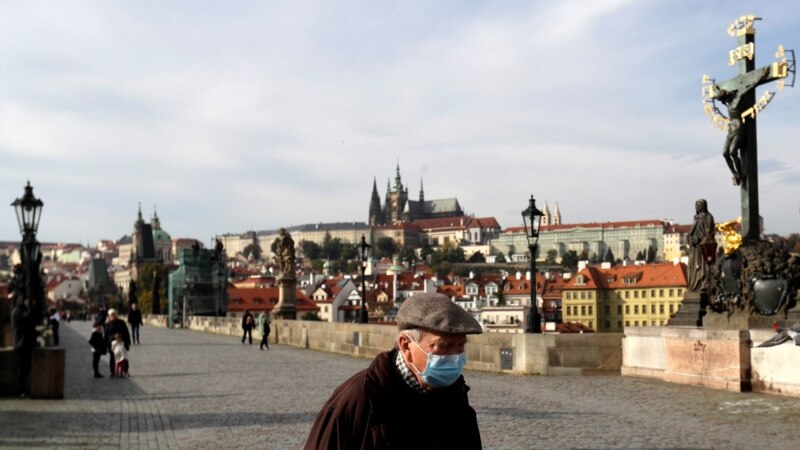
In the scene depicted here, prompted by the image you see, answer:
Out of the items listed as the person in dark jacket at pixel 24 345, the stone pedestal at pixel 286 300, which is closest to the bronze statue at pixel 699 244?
the person in dark jacket at pixel 24 345

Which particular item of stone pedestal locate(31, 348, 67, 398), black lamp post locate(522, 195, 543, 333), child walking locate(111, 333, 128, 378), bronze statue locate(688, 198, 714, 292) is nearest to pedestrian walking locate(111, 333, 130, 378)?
child walking locate(111, 333, 128, 378)

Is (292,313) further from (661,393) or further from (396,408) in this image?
(396,408)

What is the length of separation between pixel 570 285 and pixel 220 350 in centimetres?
8575

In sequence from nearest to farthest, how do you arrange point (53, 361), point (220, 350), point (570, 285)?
point (53, 361) < point (220, 350) < point (570, 285)

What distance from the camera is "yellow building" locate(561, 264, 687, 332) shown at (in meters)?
105

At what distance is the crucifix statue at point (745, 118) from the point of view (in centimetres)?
1486

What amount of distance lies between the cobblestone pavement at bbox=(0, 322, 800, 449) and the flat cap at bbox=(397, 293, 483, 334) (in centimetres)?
574

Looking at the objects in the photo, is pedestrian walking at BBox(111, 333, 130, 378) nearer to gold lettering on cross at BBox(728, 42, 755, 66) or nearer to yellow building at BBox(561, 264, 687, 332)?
gold lettering on cross at BBox(728, 42, 755, 66)

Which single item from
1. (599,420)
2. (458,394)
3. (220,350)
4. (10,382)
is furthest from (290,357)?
(458,394)

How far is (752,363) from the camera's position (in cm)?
1289

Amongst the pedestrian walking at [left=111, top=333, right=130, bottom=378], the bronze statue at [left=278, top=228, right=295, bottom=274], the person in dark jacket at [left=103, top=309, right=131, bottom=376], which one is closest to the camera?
the pedestrian walking at [left=111, top=333, right=130, bottom=378]

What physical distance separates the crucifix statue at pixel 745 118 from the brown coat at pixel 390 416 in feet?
41.4

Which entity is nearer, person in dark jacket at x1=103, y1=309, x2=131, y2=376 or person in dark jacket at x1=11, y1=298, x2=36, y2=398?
person in dark jacket at x1=11, y1=298, x2=36, y2=398

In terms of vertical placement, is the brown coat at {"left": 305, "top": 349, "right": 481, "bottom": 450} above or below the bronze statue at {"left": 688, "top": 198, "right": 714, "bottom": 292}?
below
